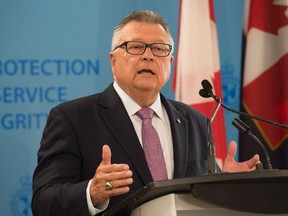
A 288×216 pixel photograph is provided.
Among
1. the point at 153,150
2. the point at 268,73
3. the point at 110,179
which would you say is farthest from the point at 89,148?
the point at 268,73

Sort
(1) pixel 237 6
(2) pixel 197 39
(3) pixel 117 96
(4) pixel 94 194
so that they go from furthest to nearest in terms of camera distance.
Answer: (1) pixel 237 6, (2) pixel 197 39, (3) pixel 117 96, (4) pixel 94 194

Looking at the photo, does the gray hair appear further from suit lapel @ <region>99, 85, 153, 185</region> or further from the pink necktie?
the pink necktie

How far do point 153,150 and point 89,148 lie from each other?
0.29 metres

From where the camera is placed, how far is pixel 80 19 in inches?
164

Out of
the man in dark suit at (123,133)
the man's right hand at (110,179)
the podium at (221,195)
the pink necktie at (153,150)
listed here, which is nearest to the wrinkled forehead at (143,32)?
the man in dark suit at (123,133)

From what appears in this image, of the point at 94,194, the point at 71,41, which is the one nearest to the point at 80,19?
the point at 71,41

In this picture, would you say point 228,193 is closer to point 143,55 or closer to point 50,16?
point 143,55

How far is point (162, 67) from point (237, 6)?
1785mm

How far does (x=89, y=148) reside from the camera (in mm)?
2521

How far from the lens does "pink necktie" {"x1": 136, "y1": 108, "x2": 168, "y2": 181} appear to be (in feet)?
8.48

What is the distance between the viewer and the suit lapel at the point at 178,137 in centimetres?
262

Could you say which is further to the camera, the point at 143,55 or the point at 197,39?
the point at 197,39

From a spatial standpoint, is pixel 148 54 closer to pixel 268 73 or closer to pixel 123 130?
pixel 123 130

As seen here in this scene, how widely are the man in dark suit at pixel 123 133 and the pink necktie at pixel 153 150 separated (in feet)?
0.11
